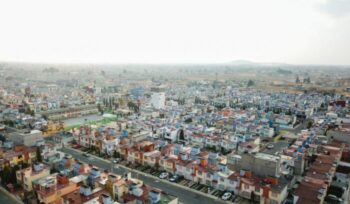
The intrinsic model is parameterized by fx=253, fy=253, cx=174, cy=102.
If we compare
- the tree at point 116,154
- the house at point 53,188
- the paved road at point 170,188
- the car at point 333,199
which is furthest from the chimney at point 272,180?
the tree at point 116,154

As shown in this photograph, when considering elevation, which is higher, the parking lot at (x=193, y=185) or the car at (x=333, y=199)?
the car at (x=333, y=199)

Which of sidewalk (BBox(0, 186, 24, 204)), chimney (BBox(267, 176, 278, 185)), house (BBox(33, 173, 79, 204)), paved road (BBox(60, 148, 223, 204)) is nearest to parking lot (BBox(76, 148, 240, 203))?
paved road (BBox(60, 148, 223, 204))

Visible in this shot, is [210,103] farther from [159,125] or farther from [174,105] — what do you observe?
[159,125]

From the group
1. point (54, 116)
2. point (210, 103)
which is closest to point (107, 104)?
point (54, 116)

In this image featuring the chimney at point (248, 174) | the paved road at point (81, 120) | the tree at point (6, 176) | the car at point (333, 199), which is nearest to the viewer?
the car at point (333, 199)

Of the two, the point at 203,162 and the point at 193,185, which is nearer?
the point at 193,185

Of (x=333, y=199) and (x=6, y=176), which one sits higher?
(x=6, y=176)

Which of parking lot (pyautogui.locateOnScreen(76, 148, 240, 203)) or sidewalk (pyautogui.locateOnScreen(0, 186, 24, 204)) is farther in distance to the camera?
parking lot (pyautogui.locateOnScreen(76, 148, 240, 203))

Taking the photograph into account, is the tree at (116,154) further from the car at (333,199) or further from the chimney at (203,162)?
the car at (333,199)

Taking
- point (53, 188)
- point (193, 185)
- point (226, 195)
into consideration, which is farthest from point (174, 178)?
point (53, 188)

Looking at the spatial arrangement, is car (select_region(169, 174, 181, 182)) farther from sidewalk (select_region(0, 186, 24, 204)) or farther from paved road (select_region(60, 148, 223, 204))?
sidewalk (select_region(0, 186, 24, 204))

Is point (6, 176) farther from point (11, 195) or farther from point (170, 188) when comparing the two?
point (170, 188)
